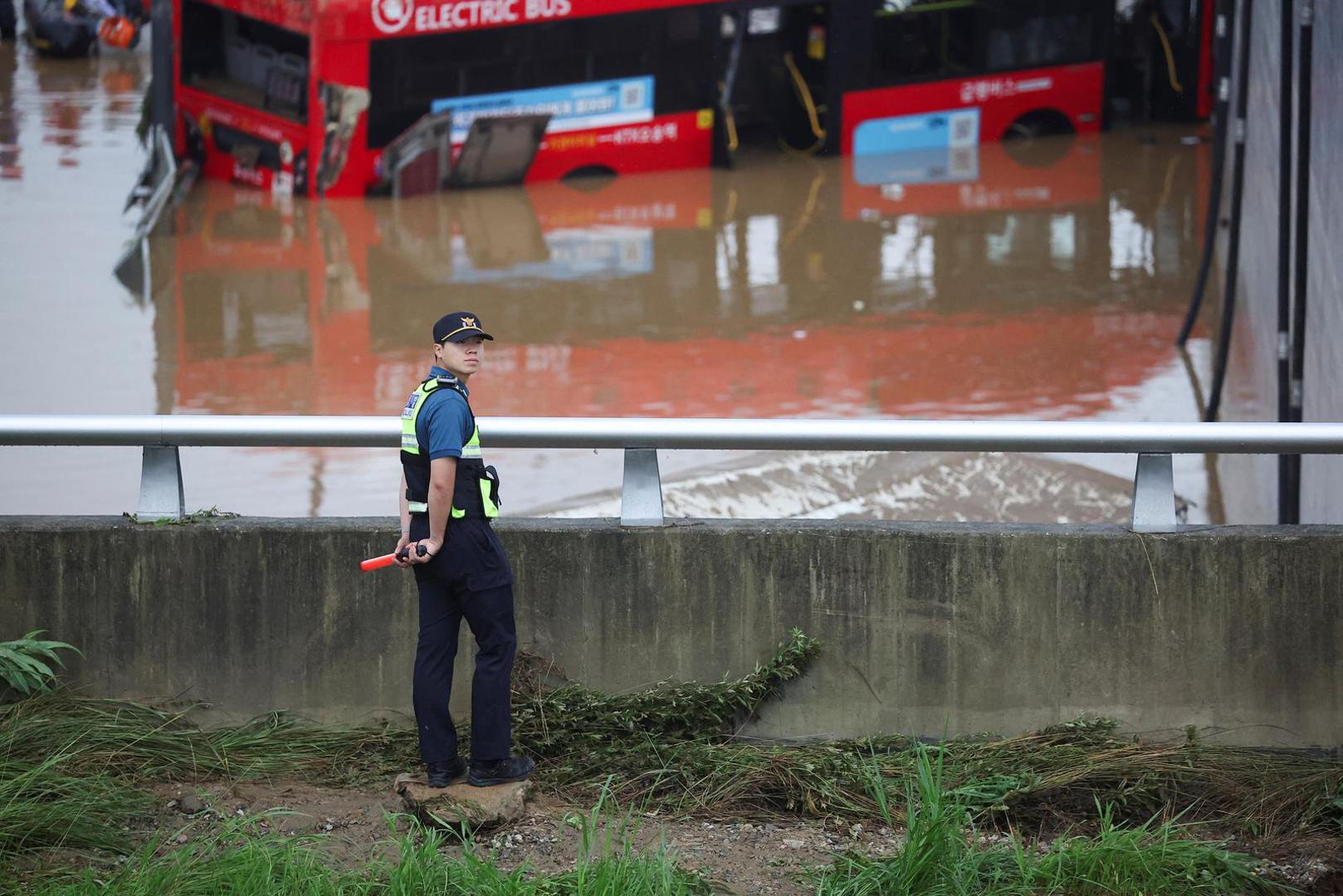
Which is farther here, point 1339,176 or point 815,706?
point 1339,176

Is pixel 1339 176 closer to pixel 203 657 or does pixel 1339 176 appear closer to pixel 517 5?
pixel 203 657

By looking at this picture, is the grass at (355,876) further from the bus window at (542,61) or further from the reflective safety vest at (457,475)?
the bus window at (542,61)

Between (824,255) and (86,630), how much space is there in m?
12.5

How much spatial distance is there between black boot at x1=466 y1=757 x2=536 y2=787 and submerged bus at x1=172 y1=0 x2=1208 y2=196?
14.5 metres

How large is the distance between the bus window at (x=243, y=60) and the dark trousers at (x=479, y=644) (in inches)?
574

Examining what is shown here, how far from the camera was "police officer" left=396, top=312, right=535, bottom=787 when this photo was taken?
457 cm

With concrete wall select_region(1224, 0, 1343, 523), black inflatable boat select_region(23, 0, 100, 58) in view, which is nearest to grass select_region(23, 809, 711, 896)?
concrete wall select_region(1224, 0, 1343, 523)

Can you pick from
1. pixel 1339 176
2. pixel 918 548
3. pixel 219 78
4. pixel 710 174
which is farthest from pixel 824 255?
pixel 918 548

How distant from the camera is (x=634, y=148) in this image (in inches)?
819

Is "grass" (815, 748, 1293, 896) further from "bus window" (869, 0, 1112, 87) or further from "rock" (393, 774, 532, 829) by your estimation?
"bus window" (869, 0, 1112, 87)

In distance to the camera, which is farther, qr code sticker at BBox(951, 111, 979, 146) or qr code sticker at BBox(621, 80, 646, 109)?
qr code sticker at BBox(951, 111, 979, 146)

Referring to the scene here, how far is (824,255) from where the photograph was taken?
16.9 metres

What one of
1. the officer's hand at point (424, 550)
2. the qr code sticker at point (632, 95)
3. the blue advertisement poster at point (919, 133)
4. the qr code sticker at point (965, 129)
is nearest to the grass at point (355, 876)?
the officer's hand at point (424, 550)

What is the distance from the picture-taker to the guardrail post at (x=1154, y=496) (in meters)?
→ 5.10
